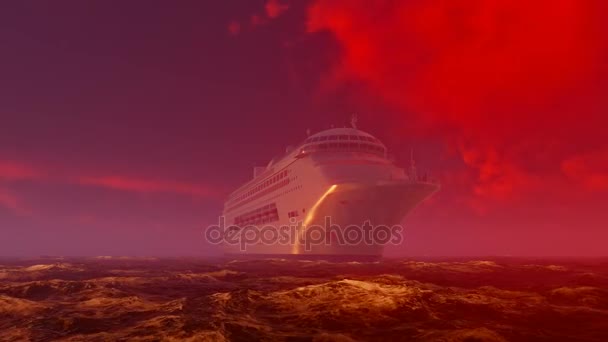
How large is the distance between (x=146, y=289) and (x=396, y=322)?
54.4 ft

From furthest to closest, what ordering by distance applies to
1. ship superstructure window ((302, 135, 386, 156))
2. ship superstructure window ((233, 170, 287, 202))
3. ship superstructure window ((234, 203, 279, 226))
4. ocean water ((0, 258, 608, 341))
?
ship superstructure window ((234, 203, 279, 226)) < ship superstructure window ((233, 170, 287, 202)) < ship superstructure window ((302, 135, 386, 156)) < ocean water ((0, 258, 608, 341))

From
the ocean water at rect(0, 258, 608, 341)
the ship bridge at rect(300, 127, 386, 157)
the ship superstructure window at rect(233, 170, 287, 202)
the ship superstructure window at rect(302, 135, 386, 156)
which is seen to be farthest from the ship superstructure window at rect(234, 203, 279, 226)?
the ocean water at rect(0, 258, 608, 341)

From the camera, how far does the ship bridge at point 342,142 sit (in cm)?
5794

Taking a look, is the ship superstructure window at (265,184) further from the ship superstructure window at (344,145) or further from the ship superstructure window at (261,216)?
the ship superstructure window at (344,145)

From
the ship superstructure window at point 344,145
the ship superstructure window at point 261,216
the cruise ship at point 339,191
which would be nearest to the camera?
the cruise ship at point 339,191

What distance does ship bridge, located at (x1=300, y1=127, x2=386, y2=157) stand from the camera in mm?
57938

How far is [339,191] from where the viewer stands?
49250 mm

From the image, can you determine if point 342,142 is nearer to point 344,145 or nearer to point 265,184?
point 344,145

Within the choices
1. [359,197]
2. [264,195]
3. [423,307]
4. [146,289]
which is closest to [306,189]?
[359,197]

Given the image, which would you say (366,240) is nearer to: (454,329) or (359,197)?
(359,197)

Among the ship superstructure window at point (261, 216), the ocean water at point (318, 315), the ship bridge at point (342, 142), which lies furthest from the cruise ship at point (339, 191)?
the ocean water at point (318, 315)

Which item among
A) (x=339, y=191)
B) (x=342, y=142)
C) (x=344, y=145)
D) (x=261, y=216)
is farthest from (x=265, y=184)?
(x=339, y=191)

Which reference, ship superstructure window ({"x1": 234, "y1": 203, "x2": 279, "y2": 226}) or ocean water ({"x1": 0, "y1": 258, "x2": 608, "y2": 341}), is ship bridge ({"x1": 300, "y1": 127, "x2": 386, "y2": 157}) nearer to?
ship superstructure window ({"x1": 234, "y1": 203, "x2": 279, "y2": 226})

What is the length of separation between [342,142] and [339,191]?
11464 millimetres
